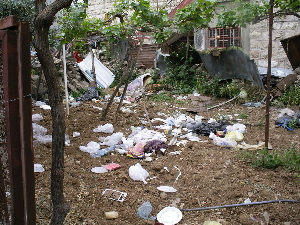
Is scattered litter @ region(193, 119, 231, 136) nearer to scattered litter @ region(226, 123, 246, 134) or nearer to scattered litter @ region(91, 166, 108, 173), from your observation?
scattered litter @ region(226, 123, 246, 134)

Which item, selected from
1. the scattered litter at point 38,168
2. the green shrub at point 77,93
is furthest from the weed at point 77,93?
the scattered litter at point 38,168

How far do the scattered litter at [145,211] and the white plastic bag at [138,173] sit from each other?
0.62 meters

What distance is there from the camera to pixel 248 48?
34.0 feet

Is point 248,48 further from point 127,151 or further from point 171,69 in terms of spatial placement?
point 127,151

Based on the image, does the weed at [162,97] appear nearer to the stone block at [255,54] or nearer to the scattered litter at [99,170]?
the stone block at [255,54]

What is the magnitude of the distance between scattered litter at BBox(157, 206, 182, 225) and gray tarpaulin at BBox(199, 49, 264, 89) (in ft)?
20.3

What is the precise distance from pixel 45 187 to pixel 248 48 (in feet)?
28.6

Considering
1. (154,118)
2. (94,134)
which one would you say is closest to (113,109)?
(154,118)

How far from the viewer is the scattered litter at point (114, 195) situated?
3500mm

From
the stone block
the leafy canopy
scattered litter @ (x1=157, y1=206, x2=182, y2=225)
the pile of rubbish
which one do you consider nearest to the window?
the stone block

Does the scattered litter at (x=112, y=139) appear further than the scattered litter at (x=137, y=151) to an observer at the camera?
Yes

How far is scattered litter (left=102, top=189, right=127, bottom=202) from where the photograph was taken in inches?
138

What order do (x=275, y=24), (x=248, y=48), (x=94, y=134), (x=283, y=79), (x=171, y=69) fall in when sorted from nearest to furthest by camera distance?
(x=94, y=134), (x=283, y=79), (x=275, y=24), (x=248, y=48), (x=171, y=69)

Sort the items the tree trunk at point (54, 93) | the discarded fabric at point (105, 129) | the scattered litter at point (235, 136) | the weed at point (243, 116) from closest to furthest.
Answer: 1. the tree trunk at point (54, 93)
2. the scattered litter at point (235, 136)
3. the discarded fabric at point (105, 129)
4. the weed at point (243, 116)
